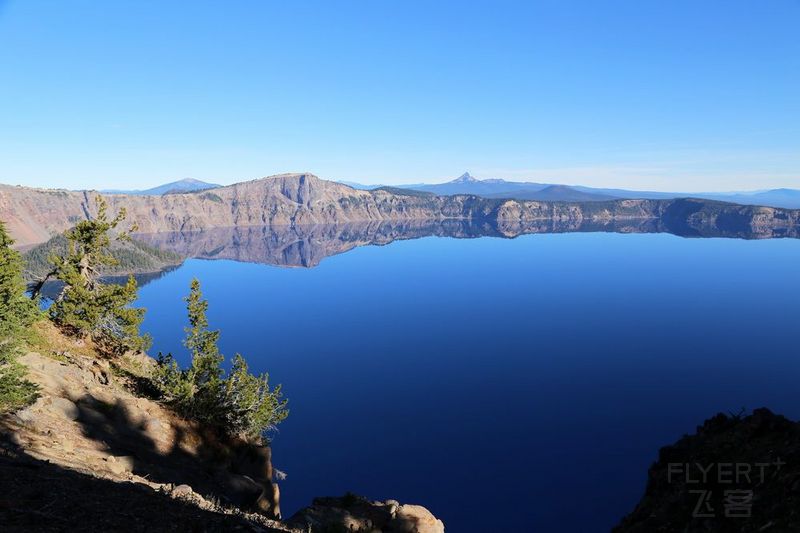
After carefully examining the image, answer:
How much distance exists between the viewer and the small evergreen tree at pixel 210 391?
1423 inches

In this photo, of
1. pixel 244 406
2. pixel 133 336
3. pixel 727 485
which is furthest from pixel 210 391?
pixel 727 485

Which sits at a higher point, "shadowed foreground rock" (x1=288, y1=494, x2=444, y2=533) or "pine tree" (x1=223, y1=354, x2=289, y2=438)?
"pine tree" (x1=223, y1=354, x2=289, y2=438)

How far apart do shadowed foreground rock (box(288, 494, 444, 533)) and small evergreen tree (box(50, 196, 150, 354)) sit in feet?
74.7

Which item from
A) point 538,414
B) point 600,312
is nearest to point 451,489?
point 538,414

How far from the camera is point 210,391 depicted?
36.7m

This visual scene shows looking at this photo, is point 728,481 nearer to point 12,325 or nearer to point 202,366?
point 202,366

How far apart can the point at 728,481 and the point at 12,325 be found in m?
37.3

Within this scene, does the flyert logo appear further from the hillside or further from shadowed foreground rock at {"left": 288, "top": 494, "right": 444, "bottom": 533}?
shadowed foreground rock at {"left": 288, "top": 494, "right": 444, "bottom": 533}

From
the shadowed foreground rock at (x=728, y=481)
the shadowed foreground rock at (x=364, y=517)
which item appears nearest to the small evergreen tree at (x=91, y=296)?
the shadowed foreground rock at (x=364, y=517)

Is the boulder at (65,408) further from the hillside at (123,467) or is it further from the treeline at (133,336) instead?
the treeline at (133,336)

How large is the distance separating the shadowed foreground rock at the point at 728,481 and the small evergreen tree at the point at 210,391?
94.7 feet

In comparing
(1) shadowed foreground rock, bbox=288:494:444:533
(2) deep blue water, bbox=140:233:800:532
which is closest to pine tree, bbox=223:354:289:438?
(1) shadowed foreground rock, bbox=288:494:444:533

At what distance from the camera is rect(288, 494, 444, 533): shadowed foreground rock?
86.2ft

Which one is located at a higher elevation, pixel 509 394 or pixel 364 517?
pixel 364 517
